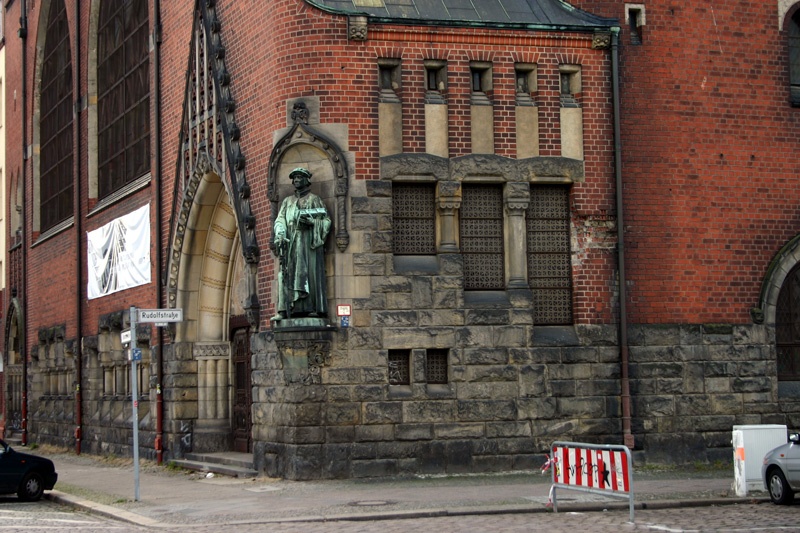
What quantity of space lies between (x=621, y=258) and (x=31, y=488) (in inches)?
440

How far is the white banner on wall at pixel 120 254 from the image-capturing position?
31.0 meters

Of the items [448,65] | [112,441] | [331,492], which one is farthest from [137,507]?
[112,441]

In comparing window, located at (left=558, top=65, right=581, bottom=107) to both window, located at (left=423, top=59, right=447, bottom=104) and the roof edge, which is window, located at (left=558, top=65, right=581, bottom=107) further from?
window, located at (left=423, top=59, right=447, bottom=104)

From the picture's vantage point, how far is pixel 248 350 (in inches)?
1065

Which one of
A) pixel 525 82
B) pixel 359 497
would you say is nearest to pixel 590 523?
pixel 359 497

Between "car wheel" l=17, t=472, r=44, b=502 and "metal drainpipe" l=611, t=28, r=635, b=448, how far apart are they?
10.3 m

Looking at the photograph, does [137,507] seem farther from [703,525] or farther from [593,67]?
[593,67]

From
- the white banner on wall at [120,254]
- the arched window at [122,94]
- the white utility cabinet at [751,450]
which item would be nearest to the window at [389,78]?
the white utility cabinet at [751,450]

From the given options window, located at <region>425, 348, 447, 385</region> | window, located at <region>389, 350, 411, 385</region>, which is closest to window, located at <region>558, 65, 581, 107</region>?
window, located at <region>425, 348, 447, 385</region>

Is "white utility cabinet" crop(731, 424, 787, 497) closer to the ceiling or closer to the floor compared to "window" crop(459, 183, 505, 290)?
closer to the floor

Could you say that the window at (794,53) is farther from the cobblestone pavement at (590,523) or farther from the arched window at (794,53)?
the cobblestone pavement at (590,523)

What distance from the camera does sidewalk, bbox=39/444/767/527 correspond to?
17828 mm

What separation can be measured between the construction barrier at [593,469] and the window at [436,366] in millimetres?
5023

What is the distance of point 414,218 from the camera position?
22.9 metres
